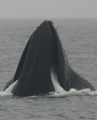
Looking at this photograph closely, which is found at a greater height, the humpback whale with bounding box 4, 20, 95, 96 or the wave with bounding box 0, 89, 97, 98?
the humpback whale with bounding box 4, 20, 95, 96

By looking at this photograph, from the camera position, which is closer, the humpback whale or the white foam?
the humpback whale

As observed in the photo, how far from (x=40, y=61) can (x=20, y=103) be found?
7.10 ft

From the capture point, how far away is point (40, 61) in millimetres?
28359

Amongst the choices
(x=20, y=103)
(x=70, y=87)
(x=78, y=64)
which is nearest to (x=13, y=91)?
(x=20, y=103)

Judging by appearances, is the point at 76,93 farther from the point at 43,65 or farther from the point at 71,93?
the point at 43,65

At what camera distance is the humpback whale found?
1110 inches

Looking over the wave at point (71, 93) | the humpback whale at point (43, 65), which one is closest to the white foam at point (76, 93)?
the wave at point (71, 93)

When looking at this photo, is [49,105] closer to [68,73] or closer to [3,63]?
[68,73]

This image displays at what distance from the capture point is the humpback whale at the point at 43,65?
1110 inches

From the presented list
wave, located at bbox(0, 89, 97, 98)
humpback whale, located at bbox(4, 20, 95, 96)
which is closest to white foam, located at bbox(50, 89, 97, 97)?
wave, located at bbox(0, 89, 97, 98)

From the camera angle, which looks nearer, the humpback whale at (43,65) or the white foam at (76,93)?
the humpback whale at (43,65)

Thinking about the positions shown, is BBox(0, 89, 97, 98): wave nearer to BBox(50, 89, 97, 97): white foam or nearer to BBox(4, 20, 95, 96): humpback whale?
BBox(50, 89, 97, 97): white foam

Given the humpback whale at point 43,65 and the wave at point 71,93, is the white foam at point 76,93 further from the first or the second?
the humpback whale at point 43,65

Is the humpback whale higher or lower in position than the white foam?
higher
